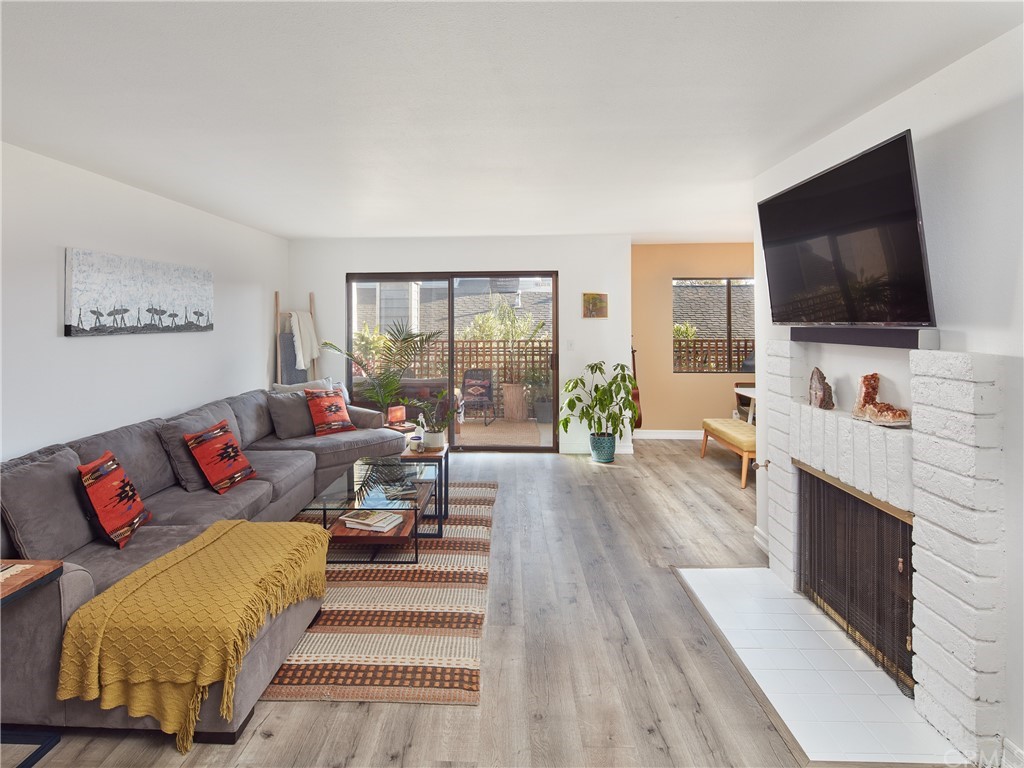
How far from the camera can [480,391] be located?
655 centimetres

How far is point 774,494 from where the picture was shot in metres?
3.29

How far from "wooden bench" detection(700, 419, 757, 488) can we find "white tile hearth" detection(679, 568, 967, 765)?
1.97 m

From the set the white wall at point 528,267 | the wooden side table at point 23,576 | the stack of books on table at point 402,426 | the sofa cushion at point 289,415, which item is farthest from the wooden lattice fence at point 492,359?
the wooden side table at point 23,576

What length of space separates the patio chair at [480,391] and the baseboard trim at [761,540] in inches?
134

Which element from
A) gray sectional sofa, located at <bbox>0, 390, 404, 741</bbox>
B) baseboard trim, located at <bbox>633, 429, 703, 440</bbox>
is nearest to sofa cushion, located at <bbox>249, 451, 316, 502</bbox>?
gray sectional sofa, located at <bbox>0, 390, 404, 741</bbox>

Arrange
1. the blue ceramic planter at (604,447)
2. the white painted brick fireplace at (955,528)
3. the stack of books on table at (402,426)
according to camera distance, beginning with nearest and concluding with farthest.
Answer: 1. the white painted brick fireplace at (955,528)
2. the stack of books on table at (402,426)
3. the blue ceramic planter at (604,447)

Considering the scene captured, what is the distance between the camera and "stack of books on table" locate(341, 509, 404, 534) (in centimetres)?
337

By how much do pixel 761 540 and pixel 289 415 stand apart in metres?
3.87

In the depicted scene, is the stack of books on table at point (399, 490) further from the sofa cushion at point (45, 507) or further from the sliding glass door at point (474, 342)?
the sliding glass door at point (474, 342)

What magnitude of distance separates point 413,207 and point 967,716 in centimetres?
429

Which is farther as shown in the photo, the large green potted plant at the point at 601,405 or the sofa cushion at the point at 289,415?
the large green potted plant at the point at 601,405

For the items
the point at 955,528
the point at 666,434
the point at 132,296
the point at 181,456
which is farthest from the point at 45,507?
the point at 666,434

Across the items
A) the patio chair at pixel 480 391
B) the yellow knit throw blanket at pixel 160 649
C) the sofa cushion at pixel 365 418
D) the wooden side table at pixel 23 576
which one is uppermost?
the patio chair at pixel 480 391

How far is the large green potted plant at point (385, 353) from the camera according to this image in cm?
638
